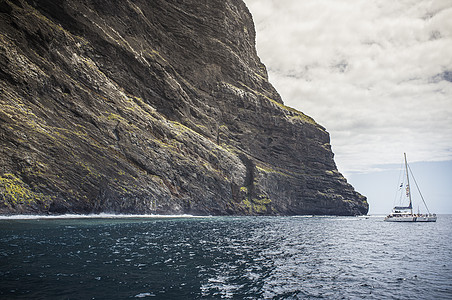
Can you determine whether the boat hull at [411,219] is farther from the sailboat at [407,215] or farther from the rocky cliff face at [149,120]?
the rocky cliff face at [149,120]

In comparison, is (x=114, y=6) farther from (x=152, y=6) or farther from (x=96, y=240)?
(x=96, y=240)

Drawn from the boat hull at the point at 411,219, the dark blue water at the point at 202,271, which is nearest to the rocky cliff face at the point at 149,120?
the dark blue water at the point at 202,271

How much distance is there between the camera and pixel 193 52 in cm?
12619

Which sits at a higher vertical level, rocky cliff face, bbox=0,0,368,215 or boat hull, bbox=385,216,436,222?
rocky cliff face, bbox=0,0,368,215

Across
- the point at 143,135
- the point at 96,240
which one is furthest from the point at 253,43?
the point at 96,240

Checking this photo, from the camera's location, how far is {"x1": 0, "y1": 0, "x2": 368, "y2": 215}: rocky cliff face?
2410 inches

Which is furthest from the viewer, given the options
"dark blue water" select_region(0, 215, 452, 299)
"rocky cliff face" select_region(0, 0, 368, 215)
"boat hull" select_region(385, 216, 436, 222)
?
"boat hull" select_region(385, 216, 436, 222)

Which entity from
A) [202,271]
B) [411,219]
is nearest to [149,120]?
[202,271]

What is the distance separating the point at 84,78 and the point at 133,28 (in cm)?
3898

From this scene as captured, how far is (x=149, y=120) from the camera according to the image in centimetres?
8944

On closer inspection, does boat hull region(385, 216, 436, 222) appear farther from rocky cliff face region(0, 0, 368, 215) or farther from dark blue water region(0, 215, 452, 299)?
dark blue water region(0, 215, 452, 299)

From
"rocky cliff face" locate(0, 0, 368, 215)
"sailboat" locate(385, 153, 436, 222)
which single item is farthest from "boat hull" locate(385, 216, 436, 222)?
"rocky cliff face" locate(0, 0, 368, 215)

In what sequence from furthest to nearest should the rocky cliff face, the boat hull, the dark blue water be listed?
the boat hull
the rocky cliff face
the dark blue water

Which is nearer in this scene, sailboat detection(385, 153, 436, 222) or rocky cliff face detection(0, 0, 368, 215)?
rocky cliff face detection(0, 0, 368, 215)
